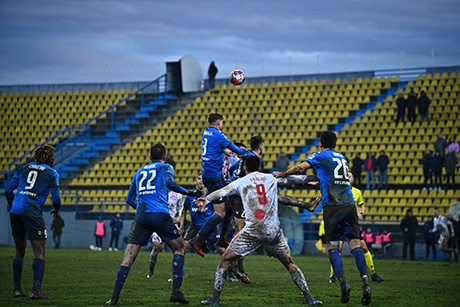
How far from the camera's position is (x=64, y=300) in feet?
34.2

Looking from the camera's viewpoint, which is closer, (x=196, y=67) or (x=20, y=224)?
(x=20, y=224)

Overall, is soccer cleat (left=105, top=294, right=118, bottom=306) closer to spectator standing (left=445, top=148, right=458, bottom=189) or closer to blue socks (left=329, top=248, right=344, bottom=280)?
blue socks (left=329, top=248, right=344, bottom=280)

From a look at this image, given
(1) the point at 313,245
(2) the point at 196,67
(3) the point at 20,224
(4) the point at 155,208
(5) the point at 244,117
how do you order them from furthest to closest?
(2) the point at 196,67 → (5) the point at 244,117 → (1) the point at 313,245 → (3) the point at 20,224 → (4) the point at 155,208

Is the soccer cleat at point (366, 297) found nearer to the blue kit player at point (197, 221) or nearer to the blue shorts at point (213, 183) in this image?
the blue shorts at point (213, 183)

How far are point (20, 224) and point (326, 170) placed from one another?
476 cm

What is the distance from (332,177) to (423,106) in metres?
22.7

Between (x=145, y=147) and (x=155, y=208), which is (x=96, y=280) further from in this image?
(x=145, y=147)

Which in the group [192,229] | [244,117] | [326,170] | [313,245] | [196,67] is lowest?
[313,245]

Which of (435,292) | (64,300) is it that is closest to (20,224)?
(64,300)

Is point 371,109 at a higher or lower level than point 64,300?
higher

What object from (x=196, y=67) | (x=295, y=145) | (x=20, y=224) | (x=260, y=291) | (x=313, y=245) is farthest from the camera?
(x=196, y=67)

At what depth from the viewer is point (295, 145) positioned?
33875 mm

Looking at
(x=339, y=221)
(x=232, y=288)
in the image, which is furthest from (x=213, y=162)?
(x=339, y=221)

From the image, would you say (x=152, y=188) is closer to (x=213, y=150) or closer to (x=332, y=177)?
(x=332, y=177)
